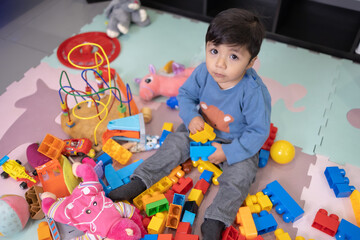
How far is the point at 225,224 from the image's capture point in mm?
1133

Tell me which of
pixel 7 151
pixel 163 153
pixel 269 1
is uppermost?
pixel 269 1

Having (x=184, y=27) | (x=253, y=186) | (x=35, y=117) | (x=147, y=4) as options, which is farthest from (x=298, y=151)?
(x=147, y=4)

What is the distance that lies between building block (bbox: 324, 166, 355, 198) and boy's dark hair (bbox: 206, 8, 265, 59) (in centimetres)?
62

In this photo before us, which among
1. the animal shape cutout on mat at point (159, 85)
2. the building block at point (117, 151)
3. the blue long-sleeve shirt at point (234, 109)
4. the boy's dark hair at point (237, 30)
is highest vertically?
the boy's dark hair at point (237, 30)

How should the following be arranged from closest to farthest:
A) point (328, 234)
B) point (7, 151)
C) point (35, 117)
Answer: point (328, 234), point (7, 151), point (35, 117)

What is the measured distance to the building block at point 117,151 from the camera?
136cm

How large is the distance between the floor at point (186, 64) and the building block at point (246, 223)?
0.09 meters

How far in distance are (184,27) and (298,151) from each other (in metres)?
1.06

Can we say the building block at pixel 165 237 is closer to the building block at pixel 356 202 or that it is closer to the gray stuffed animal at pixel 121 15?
the building block at pixel 356 202

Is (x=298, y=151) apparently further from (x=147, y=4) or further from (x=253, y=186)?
(x=147, y=4)

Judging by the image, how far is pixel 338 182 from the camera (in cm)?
128

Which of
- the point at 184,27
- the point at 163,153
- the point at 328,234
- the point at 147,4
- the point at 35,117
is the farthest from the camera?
the point at 147,4

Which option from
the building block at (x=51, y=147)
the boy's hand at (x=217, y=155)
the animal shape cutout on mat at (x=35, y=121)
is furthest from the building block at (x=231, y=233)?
the animal shape cutout on mat at (x=35, y=121)

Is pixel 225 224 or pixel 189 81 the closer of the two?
pixel 225 224
